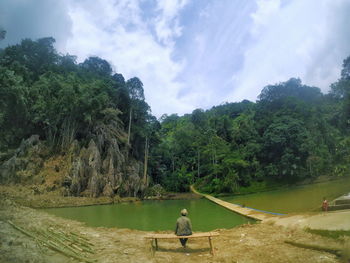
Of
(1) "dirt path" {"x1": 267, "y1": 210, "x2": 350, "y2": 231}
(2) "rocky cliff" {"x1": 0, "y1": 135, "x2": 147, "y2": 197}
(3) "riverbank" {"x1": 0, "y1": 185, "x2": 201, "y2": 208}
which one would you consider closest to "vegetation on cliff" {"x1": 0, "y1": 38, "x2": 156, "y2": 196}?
(2) "rocky cliff" {"x1": 0, "y1": 135, "x2": 147, "y2": 197}

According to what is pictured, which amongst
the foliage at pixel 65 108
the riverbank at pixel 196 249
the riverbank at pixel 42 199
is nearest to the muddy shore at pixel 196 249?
the riverbank at pixel 196 249

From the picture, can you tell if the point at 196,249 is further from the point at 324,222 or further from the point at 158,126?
the point at 158,126

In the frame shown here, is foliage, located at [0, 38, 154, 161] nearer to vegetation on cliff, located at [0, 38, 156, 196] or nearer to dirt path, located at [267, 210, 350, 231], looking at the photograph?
vegetation on cliff, located at [0, 38, 156, 196]

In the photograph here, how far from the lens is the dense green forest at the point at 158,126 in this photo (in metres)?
25.7

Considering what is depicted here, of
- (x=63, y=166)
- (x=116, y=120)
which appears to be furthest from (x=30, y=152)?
(x=116, y=120)

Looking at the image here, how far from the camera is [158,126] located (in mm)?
38406

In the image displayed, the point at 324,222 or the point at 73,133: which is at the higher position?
the point at 73,133

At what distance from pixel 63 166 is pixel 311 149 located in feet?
101

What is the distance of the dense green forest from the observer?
25.7 m

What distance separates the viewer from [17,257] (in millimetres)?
4348

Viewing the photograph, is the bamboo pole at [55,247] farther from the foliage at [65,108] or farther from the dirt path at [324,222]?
the foliage at [65,108]

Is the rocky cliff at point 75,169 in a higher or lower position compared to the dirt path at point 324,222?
higher

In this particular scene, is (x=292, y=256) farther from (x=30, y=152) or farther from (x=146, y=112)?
(x=146, y=112)

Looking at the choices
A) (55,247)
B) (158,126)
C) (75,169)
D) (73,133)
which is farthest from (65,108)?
(55,247)
